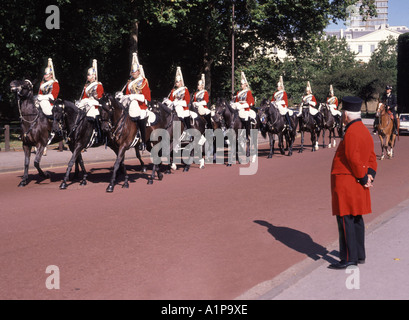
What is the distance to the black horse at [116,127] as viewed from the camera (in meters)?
12.4

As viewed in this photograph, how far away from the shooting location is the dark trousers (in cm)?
623

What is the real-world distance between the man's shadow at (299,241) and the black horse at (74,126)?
5900 millimetres

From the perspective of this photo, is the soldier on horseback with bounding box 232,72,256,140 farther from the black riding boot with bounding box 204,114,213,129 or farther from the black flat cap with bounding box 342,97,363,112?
the black flat cap with bounding box 342,97,363,112

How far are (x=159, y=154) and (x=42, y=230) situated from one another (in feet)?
22.4

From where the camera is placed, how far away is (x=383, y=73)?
8175 centimetres

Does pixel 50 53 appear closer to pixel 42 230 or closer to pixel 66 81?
pixel 66 81

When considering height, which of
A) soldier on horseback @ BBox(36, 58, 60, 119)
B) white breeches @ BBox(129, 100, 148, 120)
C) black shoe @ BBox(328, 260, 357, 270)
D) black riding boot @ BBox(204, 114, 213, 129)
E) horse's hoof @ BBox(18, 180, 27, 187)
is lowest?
horse's hoof @ BBox(18, 180, 27, 187)

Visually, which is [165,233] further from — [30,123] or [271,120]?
[271,120]

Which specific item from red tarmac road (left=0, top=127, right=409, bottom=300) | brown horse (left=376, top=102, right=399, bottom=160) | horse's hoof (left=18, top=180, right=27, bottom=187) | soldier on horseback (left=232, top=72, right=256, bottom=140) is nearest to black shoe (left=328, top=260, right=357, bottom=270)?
red tarmac road (left=0, top=127, right=409, bottom=300)

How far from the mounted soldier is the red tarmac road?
1580 millimetres

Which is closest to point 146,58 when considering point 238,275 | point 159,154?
point 159,154

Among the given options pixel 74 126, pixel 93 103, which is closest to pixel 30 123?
pixel 74 126

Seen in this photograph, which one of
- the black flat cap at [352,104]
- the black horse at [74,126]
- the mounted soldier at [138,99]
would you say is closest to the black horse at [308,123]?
the mounted soldier at [138,99]

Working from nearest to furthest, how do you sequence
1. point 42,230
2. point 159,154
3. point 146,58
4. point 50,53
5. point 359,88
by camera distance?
point 42,230
point 159,154
point 50,53
point 146,58
point 359,88
